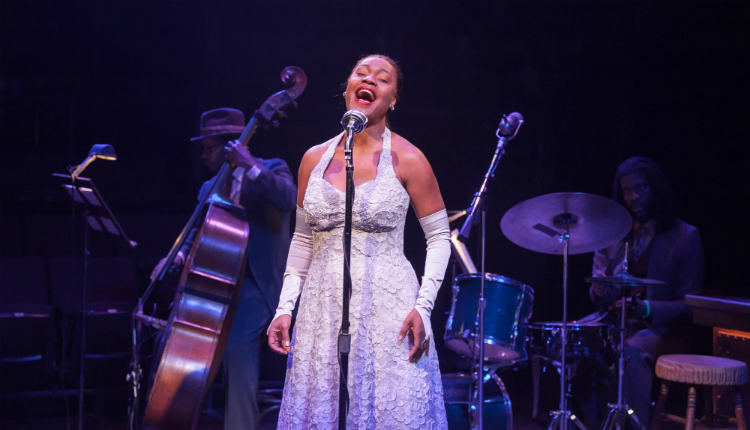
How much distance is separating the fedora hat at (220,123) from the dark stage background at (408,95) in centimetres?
118

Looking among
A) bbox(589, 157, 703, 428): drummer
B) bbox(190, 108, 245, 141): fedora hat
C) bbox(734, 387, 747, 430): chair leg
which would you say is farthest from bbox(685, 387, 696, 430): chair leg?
bbox(190, 108, 245, 141): fedora hat

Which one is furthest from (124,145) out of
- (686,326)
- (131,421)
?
(686,326)

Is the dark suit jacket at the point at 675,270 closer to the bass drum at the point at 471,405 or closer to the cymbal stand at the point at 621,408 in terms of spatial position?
the cymbal stand at the point at 621,408

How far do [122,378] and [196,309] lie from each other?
2.36 m

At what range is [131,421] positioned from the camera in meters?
3.92

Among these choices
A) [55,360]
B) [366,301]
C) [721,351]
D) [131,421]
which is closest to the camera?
[366,301]

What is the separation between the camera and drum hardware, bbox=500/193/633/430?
372 centimetres

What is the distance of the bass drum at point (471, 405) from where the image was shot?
13.4ft

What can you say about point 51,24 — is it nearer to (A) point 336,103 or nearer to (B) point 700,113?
(A) point 336,103

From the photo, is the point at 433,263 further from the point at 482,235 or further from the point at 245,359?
the point at 245,359

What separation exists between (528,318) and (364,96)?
7.82 feet

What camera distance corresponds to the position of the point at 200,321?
3.46 m

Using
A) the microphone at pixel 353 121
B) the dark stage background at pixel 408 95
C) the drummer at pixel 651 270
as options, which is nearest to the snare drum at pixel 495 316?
the drummer at pixel 651 270

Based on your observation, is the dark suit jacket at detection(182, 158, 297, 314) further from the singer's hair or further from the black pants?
the singer's hair
